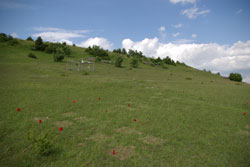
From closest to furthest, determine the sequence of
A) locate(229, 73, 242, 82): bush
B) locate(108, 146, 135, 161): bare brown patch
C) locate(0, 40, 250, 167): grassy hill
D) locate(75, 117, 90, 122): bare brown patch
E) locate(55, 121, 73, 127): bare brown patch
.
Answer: locate(0, 40, 250, 167): grassy hill < locate(108, 146, 135, 161): bare brown patch < locate(55, 121, 73, 127): bare brown patch < locate(75, 117, 90, 122): bare brown patch < locate(229, 73, 242, 82): bush

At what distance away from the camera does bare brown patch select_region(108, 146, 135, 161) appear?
4.48 m

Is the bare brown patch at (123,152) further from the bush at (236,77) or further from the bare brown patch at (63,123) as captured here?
the bush at (236,77)

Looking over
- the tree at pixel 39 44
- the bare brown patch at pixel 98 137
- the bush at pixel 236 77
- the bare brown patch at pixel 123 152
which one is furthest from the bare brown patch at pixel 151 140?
the bush at pixel 236 77

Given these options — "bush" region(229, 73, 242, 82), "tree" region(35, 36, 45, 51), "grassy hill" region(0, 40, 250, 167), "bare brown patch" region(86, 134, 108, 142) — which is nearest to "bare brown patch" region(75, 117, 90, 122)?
"grassy hill" region(0, 40, 250, 167)

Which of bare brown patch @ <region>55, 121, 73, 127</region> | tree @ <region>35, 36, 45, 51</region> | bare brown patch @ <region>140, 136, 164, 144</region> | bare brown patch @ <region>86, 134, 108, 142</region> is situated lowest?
bare brown patch @ <region>55, 121, 73, 127</region>

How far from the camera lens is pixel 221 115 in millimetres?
8836

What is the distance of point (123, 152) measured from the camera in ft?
15.4

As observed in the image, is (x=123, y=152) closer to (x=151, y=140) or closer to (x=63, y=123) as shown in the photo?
(x=151, y=140)

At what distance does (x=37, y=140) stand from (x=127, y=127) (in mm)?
3258

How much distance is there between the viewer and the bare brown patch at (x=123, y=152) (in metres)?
4.48

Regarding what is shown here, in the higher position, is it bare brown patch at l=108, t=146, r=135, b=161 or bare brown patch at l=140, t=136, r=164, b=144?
bare brown patch at l=140, t=136, r=164, b=144

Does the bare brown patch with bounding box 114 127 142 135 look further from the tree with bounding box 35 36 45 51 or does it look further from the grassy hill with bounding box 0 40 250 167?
the tree with bounding box 35 36 45 51

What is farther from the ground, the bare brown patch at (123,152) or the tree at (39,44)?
the tree at (39,44)

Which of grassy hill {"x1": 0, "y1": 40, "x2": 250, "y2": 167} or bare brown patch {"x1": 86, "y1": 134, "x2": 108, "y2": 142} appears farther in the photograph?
bare brown patch {"x1": 86, "y1": 134, "x2": 108, "y2": 142}
